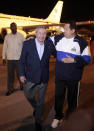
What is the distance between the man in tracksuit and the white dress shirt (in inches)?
90.9

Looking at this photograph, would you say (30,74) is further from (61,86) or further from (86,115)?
(86,115)

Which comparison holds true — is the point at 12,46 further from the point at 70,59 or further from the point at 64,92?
the point at 70,59

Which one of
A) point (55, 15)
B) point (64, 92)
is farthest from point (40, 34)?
point (55, 15)

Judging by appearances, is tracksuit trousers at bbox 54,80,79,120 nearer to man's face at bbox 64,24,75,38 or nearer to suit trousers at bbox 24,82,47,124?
suit trousers at bbox 24,82,47,124

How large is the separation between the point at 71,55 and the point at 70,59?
0.40ft

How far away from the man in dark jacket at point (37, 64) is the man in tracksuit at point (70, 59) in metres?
0.20

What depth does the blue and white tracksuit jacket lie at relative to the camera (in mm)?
3613

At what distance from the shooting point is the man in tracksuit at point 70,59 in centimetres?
361

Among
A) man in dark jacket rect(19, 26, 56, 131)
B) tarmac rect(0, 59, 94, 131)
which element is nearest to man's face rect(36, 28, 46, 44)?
man in dark jacket rect(19, 26, 56, 131)

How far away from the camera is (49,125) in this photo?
12.9 ft

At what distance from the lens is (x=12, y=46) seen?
5.89 meters

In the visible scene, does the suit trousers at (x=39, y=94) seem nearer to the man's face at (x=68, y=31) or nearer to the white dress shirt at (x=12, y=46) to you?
the man's face at (x=68, y=31)

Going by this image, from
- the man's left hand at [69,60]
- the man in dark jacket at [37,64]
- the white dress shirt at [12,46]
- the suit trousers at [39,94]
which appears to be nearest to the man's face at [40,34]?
the man in dark jacket at [37,64]

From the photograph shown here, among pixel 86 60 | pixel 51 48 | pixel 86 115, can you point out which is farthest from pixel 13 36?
pixel 86 115
